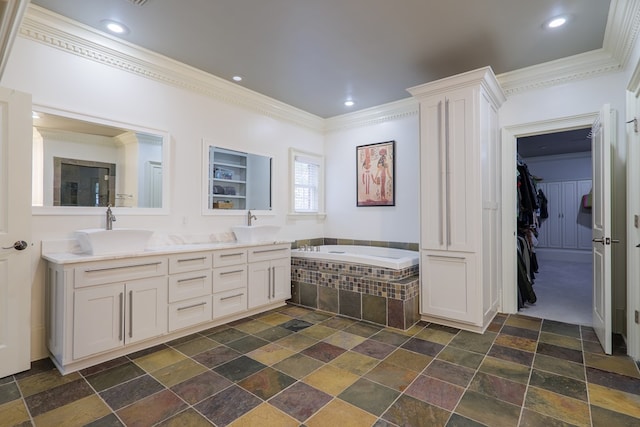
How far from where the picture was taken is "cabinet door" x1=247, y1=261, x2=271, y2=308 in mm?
3551

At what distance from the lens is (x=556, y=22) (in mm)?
2611

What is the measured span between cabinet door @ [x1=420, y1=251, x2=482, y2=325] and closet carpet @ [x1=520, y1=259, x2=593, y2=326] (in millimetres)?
1070

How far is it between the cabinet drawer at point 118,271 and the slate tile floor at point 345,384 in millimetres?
641

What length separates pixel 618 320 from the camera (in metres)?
3.04

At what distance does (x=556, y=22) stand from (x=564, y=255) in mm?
6608

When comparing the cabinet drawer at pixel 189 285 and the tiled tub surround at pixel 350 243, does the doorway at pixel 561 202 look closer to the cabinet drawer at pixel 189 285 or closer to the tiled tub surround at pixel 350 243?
the tiled tub surround at pixel 350 243

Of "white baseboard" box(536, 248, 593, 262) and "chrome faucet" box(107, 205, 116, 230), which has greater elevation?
"chrome faucet" box(107, 205, 116, 230)

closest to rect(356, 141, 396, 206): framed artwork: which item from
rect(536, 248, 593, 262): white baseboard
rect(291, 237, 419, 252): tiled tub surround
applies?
rect(291, 237, 419, 252): tiled tub surround

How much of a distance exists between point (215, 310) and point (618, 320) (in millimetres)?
3848

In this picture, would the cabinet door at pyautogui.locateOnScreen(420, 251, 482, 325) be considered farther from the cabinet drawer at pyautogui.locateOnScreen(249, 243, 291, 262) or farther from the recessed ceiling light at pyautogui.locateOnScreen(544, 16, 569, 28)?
the recessed ceiling light at pyautogui.locateOnScreen(544, 16, 569, 28)

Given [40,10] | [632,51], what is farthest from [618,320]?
[40,10]

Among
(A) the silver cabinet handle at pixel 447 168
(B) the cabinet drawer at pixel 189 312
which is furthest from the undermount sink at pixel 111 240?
(A) the silver cabinet handle at pixel 447 168

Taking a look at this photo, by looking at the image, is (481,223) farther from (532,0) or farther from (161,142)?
(161,142)

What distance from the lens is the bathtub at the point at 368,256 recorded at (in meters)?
3.46
